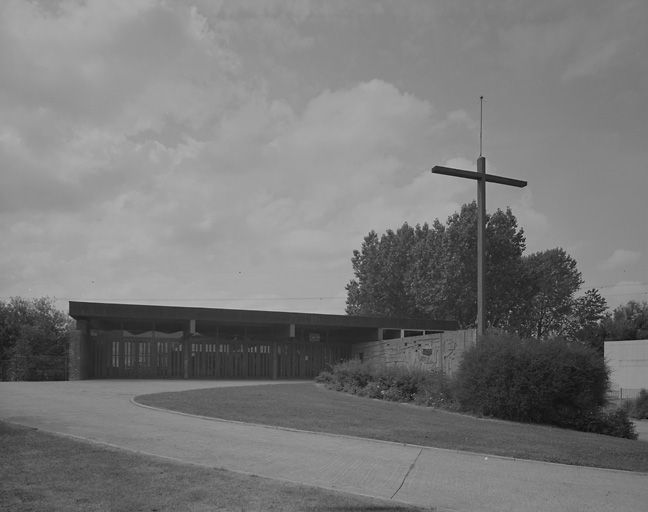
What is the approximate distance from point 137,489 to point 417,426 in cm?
764

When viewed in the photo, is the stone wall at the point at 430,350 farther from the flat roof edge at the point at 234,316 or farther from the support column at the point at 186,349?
the support column at the point at 186,349

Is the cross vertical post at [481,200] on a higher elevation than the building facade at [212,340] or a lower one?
higher

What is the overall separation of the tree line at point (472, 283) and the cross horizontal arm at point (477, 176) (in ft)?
73.4

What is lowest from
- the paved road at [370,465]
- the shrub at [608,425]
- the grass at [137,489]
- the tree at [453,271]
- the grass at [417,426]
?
the shrub at [608,425]

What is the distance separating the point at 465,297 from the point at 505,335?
105 ft

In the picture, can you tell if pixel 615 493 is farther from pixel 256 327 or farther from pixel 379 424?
pixel 256 327

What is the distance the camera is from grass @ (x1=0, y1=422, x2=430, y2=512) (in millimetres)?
6930

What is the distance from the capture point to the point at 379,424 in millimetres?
14188

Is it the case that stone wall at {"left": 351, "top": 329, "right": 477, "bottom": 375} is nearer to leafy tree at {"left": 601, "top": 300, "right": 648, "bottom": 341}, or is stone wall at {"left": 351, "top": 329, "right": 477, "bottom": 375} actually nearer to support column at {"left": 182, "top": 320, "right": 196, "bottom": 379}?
support column at {"left": 182, "top": 320, "right": 196, "bottom": 379}

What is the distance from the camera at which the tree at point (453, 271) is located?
5041 cm

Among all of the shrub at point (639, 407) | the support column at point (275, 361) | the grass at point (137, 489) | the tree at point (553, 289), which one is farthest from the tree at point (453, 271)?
the grass at point (137, 489)

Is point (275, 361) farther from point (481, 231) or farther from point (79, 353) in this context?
point (481, 231)

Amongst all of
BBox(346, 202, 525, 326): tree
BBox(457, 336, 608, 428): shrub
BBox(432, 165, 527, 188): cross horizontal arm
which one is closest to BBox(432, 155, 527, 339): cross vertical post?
BBox(432, 165, 527, 188): cross horizontal arm

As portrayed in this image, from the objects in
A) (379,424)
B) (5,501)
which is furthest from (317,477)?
(379,424)
